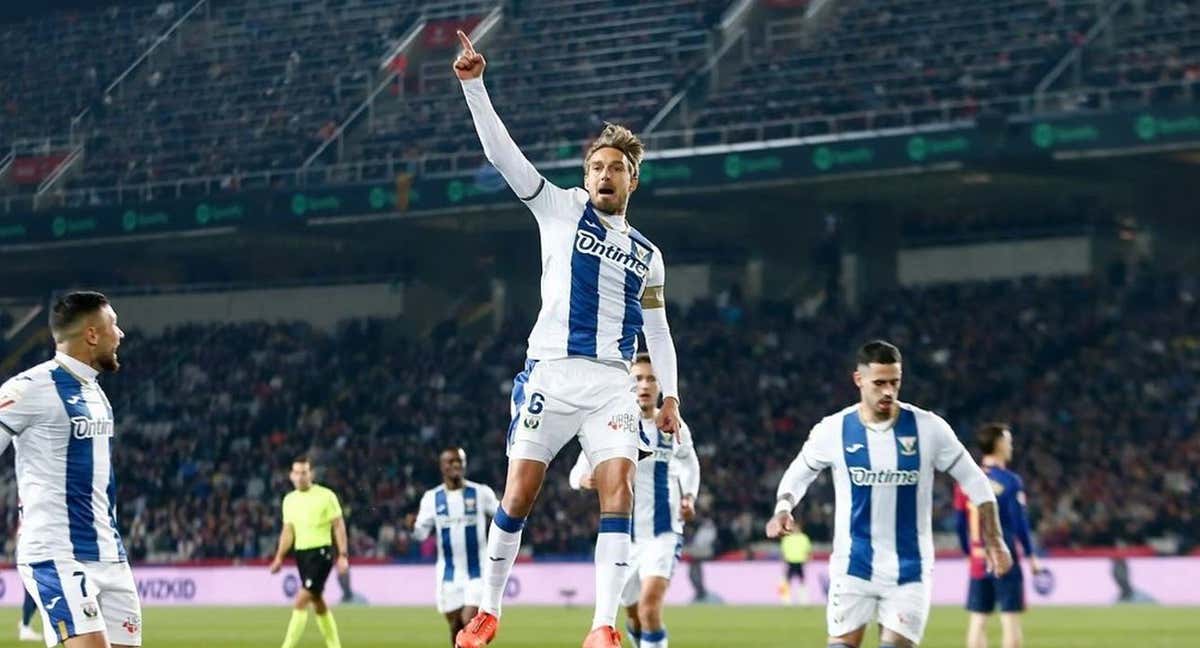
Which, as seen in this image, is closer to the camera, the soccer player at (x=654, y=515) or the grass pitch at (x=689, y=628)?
the soccer player at (x=654, y=515)

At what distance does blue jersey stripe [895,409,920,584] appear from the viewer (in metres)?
10.5

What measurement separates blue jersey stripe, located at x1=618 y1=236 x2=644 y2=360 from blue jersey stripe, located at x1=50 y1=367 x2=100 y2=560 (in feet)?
8.70

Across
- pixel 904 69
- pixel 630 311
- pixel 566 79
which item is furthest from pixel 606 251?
pixel 566 79

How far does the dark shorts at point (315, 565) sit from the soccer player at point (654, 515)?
6.07 meters

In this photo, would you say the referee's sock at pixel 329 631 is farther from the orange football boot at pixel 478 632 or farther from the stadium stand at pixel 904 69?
the stadium stand at pixel 904 69

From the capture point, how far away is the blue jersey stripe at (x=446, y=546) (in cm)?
1917

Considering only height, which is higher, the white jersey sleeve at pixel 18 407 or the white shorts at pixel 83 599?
the white jersey sleeve at pixel 18 407

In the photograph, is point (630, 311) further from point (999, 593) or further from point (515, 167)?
point (999, 593)

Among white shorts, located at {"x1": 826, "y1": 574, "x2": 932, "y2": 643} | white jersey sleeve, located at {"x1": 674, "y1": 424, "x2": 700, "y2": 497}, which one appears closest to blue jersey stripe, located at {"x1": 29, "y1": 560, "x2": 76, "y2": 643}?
white shorts, located at {"x1": 826, "y1": 574, "x2": 932, "y2": 643}

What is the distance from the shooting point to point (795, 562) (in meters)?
32.3

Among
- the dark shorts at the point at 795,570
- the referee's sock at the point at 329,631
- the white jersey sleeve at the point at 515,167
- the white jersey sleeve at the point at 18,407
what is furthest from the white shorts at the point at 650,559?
the dark shorts at the point at 795,570

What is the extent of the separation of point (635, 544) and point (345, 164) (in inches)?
1142

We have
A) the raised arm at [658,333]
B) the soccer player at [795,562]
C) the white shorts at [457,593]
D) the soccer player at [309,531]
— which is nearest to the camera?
the raised arm at [658,333]

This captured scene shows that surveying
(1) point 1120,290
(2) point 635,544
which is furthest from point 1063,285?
(2) point 635,544
